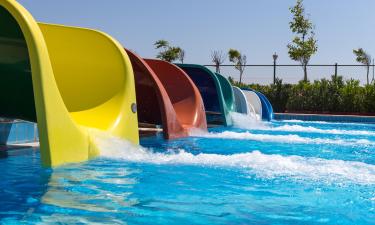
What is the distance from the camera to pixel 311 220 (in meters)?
3.69

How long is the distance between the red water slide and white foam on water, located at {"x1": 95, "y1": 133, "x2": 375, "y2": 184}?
2.25 m

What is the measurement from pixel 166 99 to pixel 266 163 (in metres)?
3.73

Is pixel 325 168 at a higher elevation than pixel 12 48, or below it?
below

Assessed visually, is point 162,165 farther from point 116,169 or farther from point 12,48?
point 12,48

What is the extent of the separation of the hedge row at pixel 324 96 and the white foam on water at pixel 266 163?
16073 mm

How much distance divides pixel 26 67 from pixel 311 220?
3.79 m

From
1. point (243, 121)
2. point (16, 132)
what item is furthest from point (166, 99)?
point (243, 121)

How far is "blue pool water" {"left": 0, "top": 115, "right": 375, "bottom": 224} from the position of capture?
3.71 meters

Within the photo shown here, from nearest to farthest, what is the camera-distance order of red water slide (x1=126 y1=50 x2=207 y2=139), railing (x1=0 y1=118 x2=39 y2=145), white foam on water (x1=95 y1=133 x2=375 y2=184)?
white foam on water (x1=95 y1=133 x2=375 y2=184) < railing (x1=0 y1=118 x2=39 y2=145) < red water slide (x1=126 y1=50 x2=207 y2=139)

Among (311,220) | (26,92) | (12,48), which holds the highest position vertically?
(12,48)

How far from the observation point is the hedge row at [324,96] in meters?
22.0

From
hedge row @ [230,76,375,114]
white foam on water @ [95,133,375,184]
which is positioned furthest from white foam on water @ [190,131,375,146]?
hedge row @ [230,76,375,114]

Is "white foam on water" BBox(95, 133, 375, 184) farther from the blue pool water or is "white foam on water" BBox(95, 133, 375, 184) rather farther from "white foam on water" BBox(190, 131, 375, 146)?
"white foam on water" BBox(190, 131, 375, 146)

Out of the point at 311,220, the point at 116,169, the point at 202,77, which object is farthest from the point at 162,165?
the point at 202,77
